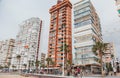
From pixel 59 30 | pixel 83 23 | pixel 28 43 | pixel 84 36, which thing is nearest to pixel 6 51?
pixel 28 43

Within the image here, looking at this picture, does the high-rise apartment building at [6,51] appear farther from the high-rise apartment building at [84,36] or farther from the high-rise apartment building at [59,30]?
the high-rise apartment building at [84,36]

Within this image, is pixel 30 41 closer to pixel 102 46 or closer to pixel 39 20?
pixel 39 20

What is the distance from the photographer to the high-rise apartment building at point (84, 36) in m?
57.8

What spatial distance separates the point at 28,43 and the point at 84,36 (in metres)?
51.7

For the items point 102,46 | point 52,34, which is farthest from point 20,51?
point 102,46

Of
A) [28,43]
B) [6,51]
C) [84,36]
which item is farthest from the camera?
[6,51]

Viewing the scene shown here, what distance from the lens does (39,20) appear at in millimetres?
107438

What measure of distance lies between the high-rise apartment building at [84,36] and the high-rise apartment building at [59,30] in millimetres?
9673

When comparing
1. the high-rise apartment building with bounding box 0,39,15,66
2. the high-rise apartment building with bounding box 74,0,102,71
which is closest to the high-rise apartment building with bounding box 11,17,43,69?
the high-rise apartment building with bounding box 0,39,15,66

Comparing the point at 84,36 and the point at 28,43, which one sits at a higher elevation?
the point at 28,43

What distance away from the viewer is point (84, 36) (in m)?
63.2

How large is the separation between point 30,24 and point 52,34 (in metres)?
28.9

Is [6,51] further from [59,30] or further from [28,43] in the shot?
[59,30]

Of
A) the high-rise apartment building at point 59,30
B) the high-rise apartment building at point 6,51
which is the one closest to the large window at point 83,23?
the high-rise apartment building at point 59,30
